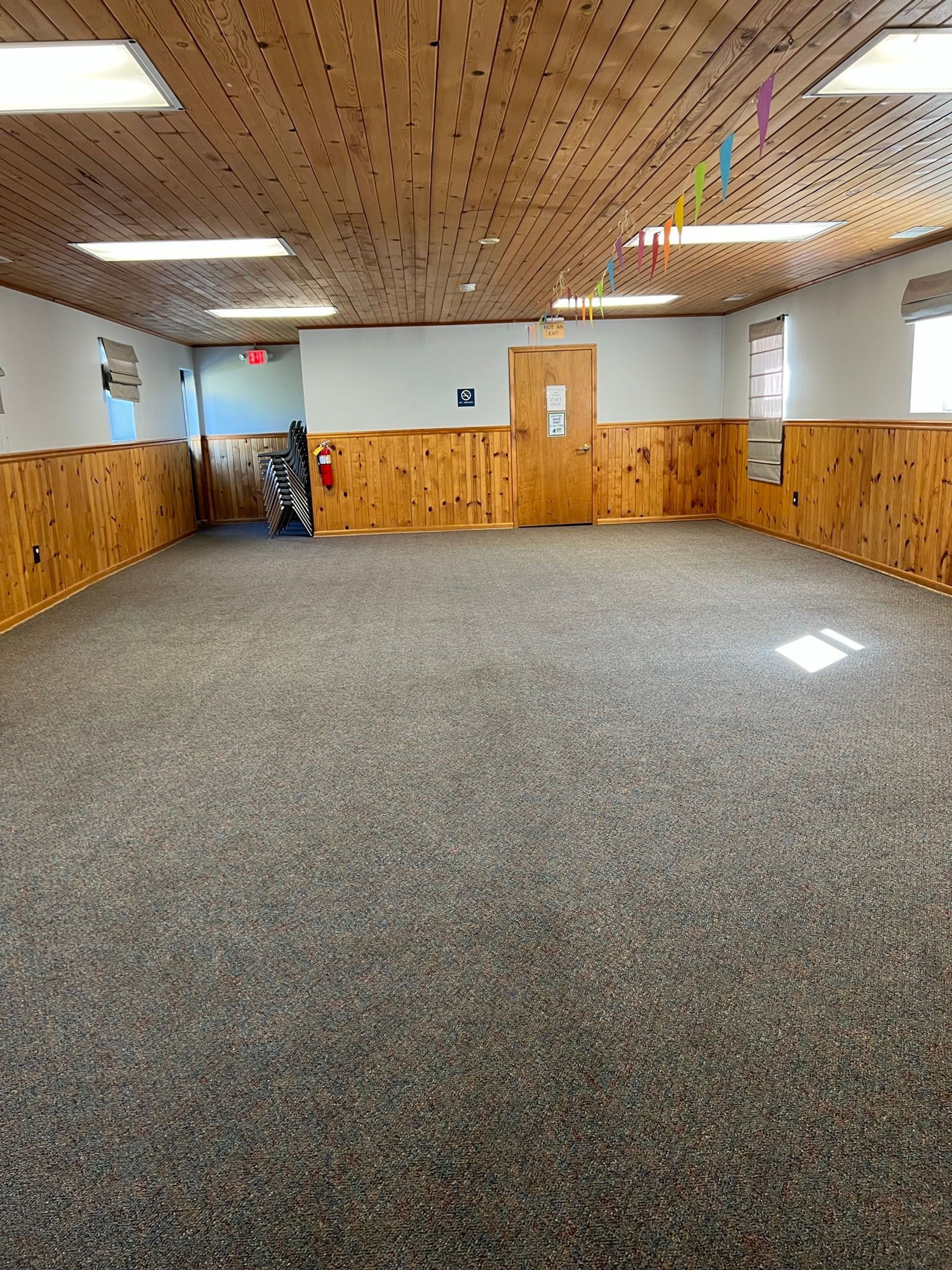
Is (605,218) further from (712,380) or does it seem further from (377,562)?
(712,380)

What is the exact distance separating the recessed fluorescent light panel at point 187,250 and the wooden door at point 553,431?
4.75m

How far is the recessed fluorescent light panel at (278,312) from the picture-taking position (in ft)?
26.9

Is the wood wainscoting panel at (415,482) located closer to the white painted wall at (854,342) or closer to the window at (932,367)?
the white painted wall at (854,342)

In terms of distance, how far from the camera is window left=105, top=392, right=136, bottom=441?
9.35 meters

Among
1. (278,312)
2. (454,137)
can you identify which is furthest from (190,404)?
(454,137)

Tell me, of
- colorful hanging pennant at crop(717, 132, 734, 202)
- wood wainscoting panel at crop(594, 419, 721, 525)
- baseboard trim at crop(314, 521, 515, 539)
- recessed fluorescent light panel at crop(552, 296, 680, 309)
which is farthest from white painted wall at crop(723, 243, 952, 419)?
colorful hanging pennant at crop(717, 132, 734, 202)

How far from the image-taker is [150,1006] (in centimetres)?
210

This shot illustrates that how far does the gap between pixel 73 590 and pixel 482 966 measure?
6.26 m

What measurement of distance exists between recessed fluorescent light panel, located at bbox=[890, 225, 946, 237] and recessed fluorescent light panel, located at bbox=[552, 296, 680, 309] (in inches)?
111

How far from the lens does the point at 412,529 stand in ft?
34.0

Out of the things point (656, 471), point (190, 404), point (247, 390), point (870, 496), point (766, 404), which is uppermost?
point (247, 390)

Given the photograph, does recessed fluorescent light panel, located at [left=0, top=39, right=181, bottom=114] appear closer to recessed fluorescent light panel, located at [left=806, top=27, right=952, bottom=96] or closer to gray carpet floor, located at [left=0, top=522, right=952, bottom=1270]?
recessed fluorescent light panel, located at [left=806, top=27, right=952, bottom=96]

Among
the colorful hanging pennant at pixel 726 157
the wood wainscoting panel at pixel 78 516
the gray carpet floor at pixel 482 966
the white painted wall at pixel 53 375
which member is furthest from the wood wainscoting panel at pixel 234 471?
the colorful hanging pennant at pixel 726 157

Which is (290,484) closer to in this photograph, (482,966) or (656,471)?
(656,471)
